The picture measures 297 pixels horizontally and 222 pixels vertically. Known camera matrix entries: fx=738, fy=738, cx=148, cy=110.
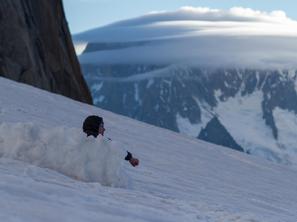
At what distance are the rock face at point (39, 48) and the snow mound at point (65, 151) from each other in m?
31.8

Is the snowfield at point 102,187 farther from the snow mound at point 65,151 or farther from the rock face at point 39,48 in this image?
the rock face at point 39,48

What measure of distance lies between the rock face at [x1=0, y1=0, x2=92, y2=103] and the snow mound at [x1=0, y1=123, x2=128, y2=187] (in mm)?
31764

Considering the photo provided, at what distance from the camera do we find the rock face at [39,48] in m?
42.4

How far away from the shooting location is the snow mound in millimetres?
8836

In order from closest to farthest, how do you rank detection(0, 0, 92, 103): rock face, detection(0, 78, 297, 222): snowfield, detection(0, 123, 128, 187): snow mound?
1. detection(0, 78, 297, 222): snowfield
2. detection(0, 123, 128, 187): snow mound
3. detection(0, 0, 92, 103): rock face

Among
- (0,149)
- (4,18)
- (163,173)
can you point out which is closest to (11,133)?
(0,149)

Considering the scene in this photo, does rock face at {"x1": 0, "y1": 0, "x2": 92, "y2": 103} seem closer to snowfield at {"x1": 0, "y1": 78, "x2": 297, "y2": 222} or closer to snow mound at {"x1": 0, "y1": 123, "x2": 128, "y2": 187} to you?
snowfield at {"x1": 0, "y1": 78, "x2": 297, "y2": 222}

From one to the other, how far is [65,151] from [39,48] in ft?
126

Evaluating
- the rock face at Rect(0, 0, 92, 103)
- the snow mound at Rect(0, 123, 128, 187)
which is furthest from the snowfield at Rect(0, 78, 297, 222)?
the rock face at Rect(0, 0, 92, 103)

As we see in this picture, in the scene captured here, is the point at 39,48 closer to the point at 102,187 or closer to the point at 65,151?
the point at 65,151

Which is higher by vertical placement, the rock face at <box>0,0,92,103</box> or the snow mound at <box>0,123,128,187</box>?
the rock face at <box>0,0,92,103</box>

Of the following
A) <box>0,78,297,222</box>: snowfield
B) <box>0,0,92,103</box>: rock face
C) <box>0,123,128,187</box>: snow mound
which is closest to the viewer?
<box>0,78,297,222</box>: snowfield

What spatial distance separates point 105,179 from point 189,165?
8.84 meters

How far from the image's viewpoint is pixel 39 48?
4659cm
